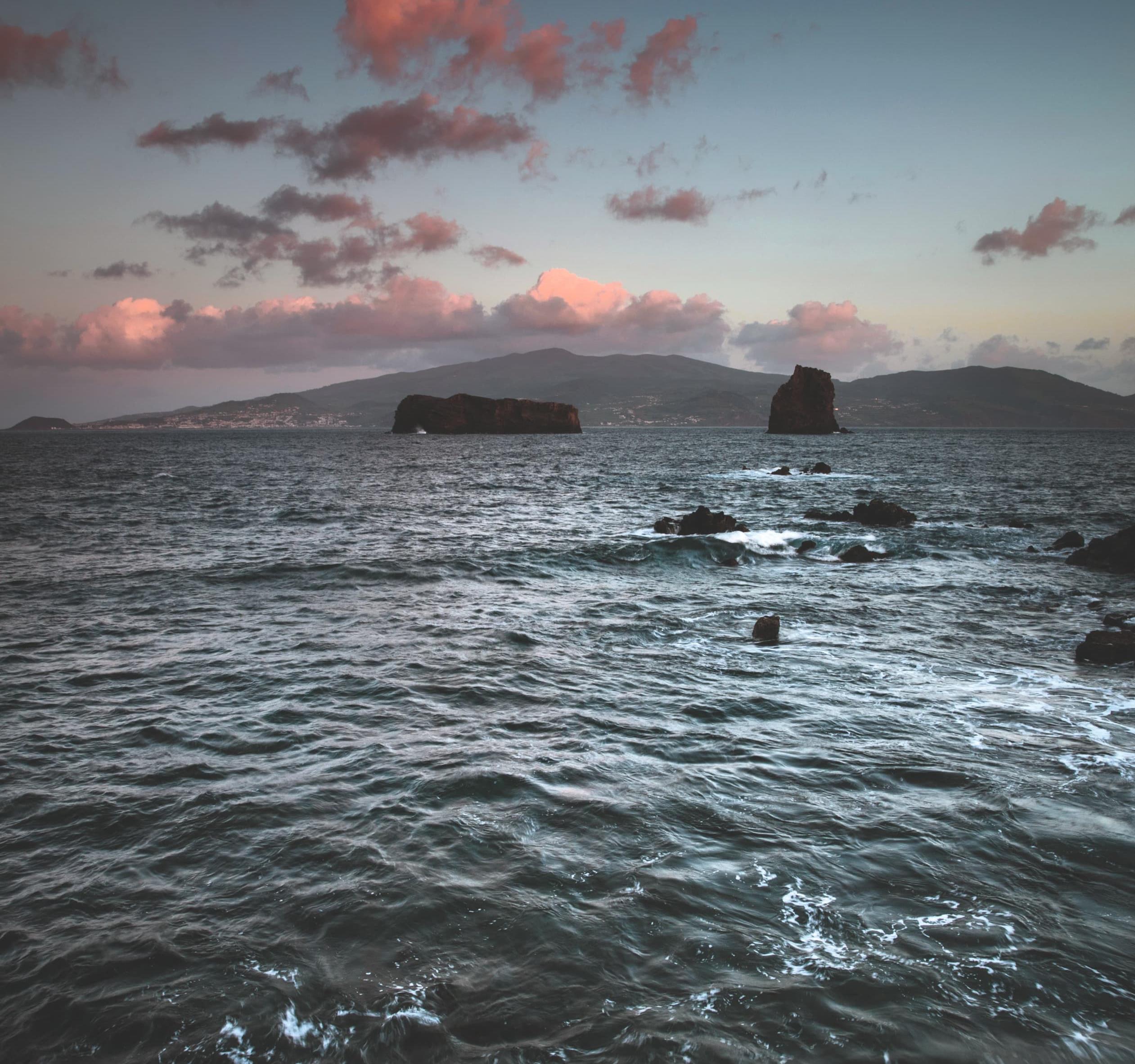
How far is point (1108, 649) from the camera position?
15930 millimetres

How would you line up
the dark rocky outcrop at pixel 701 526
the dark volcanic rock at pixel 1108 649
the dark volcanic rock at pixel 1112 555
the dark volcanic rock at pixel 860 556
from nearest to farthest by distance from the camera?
the dark volcanic rock at pixel 1108 649 < the dark volcanic rock at pixel 1112 555 < the dark volcanic rock at pixel 860 556 < the dark rocky outcrop at pixel 701 526

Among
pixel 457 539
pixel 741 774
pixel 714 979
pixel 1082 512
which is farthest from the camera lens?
pixel 1082 512

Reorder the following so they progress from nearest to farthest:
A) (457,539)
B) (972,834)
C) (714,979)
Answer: (714,979) → (972,834) → (457,539)

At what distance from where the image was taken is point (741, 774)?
10664mm

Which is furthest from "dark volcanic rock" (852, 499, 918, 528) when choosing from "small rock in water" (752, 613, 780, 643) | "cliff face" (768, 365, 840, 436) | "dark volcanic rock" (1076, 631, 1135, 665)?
"cliff face" (768, 365, 840, 436)

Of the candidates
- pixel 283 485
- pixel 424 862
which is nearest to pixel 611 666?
pixel 424 862

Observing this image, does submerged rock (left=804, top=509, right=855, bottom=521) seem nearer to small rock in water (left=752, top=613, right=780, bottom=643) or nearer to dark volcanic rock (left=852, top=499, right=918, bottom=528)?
dark volcanic rock (left=852, top=499, right=918, bottom=528)

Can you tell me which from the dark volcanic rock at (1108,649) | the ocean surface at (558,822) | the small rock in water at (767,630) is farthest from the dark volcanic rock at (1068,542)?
the small rock in water at (767,630)

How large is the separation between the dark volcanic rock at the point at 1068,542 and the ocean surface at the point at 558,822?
27.4 feet

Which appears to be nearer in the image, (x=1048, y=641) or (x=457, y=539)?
(x=1048, y=641)

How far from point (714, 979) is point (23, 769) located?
416 inches

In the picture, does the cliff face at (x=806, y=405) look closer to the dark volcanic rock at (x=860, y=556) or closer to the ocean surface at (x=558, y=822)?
the dark volcanic rock at (x=860, y=556)

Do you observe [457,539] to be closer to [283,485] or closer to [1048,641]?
[1048,641]

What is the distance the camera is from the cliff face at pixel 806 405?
6654 inches
